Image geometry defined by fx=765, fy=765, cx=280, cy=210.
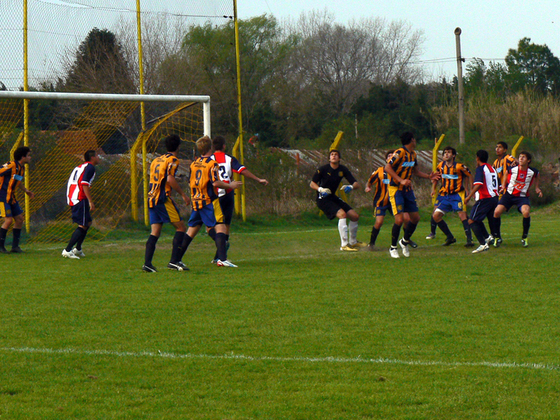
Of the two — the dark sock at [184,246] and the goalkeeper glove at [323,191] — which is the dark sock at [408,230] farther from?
the dark sock at [184,246]

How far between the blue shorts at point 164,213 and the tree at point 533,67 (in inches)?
1784

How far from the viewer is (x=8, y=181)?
13.4 metres

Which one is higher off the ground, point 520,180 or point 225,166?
point 225,166

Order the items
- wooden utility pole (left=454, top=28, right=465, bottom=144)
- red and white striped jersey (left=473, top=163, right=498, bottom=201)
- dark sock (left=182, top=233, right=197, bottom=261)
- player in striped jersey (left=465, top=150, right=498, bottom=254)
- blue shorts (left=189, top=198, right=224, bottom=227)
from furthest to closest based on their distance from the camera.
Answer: wooden utility pole (left=454, top=28, right=465, bottom=144)
red and white striped jersey (left=473, top=163, right=498, bottom=201)
player in striped jersey (left=465, top=150, right=498, bottom=254)
blue shorts (left=189, top=198, right=224, bottom=227)
dark sock (left=182, top=233, right=197, bottom=261)

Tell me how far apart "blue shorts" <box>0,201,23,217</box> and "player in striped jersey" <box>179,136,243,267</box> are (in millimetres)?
4316

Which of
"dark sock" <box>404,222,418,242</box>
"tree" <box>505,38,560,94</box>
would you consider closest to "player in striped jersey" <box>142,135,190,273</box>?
"dark sock" <box>404,222,418,242</box>

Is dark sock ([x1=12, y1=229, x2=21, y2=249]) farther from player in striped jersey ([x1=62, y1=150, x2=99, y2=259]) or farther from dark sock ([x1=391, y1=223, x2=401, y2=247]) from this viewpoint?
dark sock ([x1=391, y1=223, x2=401, y2=247])

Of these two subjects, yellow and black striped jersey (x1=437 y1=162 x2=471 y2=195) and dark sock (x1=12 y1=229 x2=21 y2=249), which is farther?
dark sock (x1=12 y1=229 x2=21 y2=249)

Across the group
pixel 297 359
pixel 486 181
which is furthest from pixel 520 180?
pixel 297 359

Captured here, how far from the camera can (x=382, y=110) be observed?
43562 millimetres

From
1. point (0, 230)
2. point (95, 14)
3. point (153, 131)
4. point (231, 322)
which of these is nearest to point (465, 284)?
point (231, 322)

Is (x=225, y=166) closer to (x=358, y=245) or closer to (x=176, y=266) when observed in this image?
(x=176, y=266)

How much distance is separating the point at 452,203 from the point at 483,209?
2.15 ft

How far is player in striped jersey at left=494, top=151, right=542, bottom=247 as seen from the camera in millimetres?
13164
